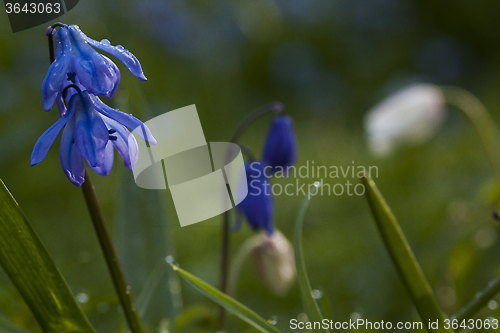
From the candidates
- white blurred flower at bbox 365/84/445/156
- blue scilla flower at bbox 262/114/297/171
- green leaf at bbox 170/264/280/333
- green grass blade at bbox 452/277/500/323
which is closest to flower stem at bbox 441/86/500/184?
white blurred flower at bbox 365/84/445/156

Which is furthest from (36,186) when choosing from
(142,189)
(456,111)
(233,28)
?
(456,111)

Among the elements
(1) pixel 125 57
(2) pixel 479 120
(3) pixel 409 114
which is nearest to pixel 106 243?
(1) pixel 125 57

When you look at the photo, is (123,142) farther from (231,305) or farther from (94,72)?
(231,305)

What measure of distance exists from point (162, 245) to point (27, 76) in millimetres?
1940

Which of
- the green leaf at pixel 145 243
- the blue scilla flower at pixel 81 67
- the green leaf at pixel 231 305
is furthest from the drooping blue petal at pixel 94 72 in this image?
the green leaf at pixel 145 243

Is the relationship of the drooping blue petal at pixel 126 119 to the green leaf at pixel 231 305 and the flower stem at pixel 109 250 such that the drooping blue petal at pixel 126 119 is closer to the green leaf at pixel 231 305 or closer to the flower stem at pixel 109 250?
the flower stem at pixel 109 250

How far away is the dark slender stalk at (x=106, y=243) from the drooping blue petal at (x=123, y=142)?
45 mm

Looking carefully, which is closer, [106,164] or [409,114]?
[106,164]

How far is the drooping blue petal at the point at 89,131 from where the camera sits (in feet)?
1.61

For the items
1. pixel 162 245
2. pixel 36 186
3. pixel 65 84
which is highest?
pixel 65 84

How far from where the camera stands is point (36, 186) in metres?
2.12

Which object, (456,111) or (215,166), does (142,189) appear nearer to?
(215,166)

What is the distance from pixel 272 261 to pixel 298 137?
2103 mm

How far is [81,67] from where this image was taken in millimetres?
477
